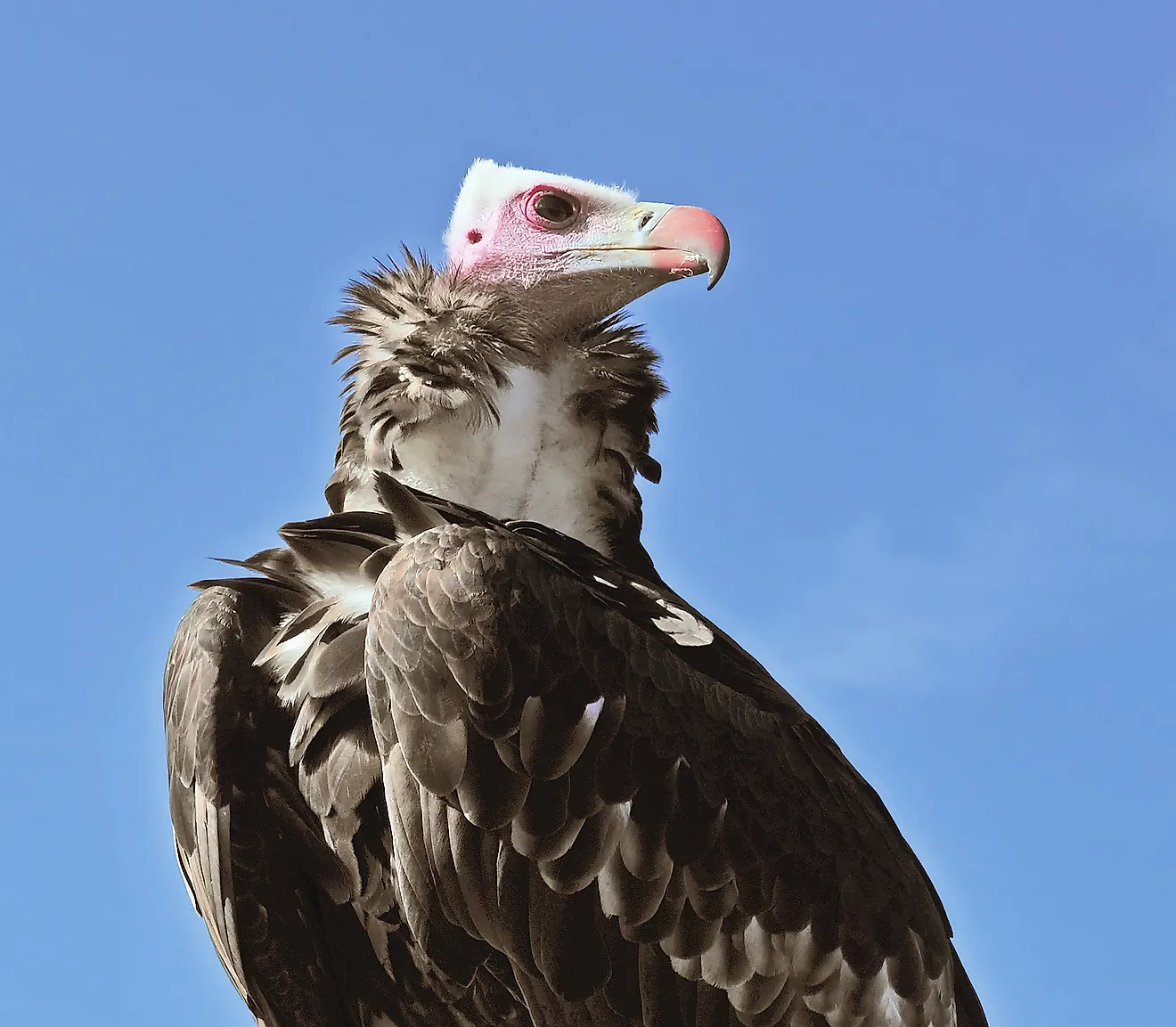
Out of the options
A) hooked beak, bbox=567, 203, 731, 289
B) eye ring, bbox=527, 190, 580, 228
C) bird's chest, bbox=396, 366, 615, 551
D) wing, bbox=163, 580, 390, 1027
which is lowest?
wing, bbox=163, 580, 390, 1027

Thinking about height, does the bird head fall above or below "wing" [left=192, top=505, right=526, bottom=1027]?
above

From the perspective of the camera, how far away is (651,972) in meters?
4.58

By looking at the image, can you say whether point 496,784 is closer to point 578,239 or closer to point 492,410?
point 492,410

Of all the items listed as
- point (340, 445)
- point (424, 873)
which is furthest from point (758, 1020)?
point (340, 445)

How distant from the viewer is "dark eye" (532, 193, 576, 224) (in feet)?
21.1

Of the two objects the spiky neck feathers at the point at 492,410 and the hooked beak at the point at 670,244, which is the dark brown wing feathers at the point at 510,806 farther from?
the hooked beak at the point at 670,244

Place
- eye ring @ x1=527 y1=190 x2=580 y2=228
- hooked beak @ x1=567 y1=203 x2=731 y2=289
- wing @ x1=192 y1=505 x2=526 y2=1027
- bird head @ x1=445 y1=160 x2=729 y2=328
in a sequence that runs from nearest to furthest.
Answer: wing @ x1=192 y1=505 x2=526 y2=1027 < hooked beak @ x1=567 y1=203 x2=731 y2=289 < bird head @ x1=445 y1=160 x2=729 y2=328 < eye ring @ x1=527 y1=190 x2=580 y2=228

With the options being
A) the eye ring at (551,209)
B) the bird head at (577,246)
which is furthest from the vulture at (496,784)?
the eye ring at (551,209)

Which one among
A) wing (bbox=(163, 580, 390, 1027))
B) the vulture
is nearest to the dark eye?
the vulture

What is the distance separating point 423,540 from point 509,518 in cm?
101

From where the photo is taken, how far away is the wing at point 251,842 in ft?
15.6

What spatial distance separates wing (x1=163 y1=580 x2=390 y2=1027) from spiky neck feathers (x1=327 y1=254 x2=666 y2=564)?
0.79 m

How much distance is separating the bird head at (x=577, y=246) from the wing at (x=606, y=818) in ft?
4.54

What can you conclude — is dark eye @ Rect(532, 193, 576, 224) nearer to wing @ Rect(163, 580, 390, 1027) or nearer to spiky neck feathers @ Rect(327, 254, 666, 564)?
spiky neck feathers @ Rect(327, 254, 666, 564)
